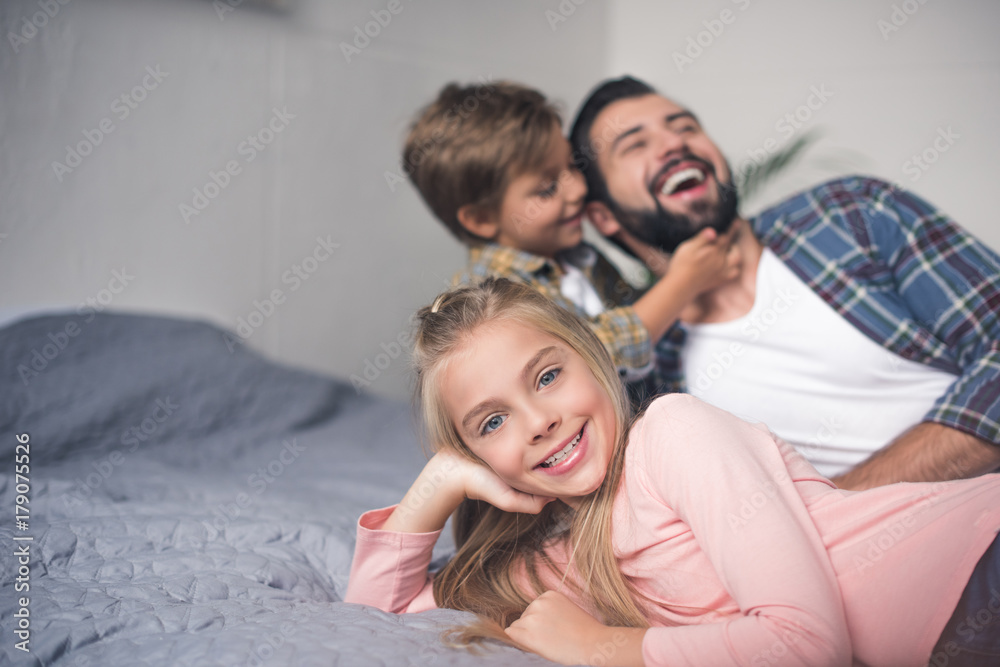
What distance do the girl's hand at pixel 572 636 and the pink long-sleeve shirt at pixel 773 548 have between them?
0.03 metres

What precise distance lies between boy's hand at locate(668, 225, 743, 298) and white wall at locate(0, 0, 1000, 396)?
618 millimetres

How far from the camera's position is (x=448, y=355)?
946mm

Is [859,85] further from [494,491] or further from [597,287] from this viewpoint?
[494,491]

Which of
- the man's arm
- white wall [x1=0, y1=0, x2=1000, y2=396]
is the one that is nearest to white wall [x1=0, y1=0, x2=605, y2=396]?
white wall [x1=0, y1=0, x2=1000, y2=396]

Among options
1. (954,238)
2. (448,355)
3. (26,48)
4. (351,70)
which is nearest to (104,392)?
(26,48)

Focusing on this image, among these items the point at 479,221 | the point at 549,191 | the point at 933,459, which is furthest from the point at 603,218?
the point at 933,459

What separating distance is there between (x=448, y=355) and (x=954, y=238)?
998 millimetres

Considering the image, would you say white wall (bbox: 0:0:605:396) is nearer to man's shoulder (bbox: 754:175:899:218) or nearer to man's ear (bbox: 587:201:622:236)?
man's ear (bbox: 587:201:622:236)

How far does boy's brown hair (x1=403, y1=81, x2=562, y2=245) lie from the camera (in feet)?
4.98

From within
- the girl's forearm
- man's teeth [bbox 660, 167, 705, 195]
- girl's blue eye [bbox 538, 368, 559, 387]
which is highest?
man's teeth [bbox 660, 167, 705, 195]

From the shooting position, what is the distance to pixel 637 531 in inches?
34.1

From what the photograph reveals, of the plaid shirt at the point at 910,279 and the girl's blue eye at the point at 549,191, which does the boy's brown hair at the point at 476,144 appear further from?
the plaid shirt at the point at 910,279

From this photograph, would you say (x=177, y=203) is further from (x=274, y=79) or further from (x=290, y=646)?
(x=290, y=646)

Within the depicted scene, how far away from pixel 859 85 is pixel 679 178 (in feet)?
4.98
